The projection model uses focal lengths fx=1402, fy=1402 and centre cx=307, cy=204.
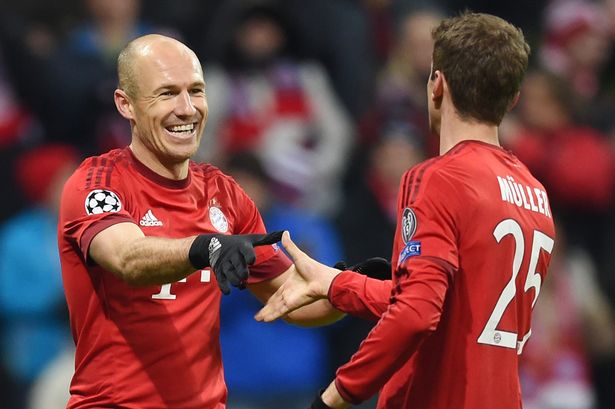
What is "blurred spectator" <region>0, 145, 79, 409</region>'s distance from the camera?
346 inches

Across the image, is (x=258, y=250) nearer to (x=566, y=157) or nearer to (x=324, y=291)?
(x=324, y=291)

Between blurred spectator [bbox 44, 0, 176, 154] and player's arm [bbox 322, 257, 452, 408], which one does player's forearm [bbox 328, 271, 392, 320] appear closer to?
player's arm [bbox 322, 257, 452, 408]

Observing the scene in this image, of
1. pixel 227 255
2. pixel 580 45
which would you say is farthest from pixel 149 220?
pixel 580 45

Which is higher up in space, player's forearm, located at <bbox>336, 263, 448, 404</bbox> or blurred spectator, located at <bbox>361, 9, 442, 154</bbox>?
blurred spectator, located at <bbox>361, 9, 442, 154</bbox>

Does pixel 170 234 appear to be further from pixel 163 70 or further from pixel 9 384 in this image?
pixel 9 384

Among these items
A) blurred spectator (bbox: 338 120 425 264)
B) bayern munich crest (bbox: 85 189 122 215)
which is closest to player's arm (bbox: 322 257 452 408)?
bayern munich crest (bbox: 85 189 122 215)

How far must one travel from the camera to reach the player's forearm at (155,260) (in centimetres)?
471

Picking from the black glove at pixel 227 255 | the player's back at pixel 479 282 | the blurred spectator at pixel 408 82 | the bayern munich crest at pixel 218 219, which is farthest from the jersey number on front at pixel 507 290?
the blurred spectator at pixel 408 82

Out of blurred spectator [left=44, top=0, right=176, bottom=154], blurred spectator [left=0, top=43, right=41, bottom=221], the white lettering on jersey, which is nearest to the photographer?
the white lettering on jersey

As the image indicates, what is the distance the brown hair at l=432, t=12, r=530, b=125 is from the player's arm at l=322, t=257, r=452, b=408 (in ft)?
1.97

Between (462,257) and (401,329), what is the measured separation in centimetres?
33

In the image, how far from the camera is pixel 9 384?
912cm

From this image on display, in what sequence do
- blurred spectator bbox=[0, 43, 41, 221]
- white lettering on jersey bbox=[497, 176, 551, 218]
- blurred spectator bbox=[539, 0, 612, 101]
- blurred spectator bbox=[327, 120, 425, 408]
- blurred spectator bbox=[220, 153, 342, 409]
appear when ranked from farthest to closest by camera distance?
blurred spectator bbox=[539, 0, 612, 101] < blurred spectator bbox=[0, 43, 41, 221] < blurred spectator bbox=[327, 120, 425, 408] < blurred spectator bbox=[220, 153, 342, 409] < white lettering on jersey bbox=[497, 176, 551, 218]

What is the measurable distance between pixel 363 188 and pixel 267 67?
3.76 feet
